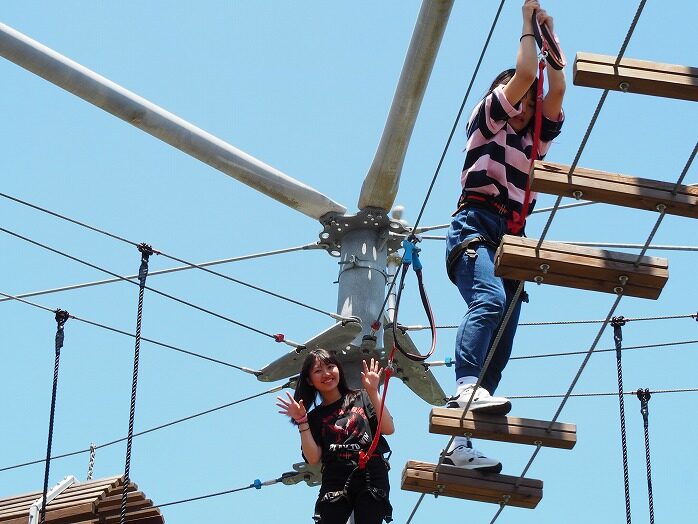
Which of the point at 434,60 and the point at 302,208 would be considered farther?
the point at 302,208

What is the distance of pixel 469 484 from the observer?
597 cm

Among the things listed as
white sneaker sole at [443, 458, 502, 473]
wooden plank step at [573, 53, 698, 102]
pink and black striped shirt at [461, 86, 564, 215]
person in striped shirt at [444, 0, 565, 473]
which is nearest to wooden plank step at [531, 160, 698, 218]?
wooden plank step at [573, 53, 698, 102]

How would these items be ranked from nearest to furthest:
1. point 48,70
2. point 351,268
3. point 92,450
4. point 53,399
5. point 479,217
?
point 479,217 < point 53,399 < point 48,70 < point 351,268 < point 92,450

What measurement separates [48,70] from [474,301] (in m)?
3.11

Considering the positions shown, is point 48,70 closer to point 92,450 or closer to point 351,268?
point 351,268

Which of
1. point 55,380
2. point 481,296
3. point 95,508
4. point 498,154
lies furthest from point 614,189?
point 95,508

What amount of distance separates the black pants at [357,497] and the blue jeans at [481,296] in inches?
22.2

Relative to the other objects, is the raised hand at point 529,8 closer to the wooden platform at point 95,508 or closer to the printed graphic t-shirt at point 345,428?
the printed graphic t-shirt at point 345,428

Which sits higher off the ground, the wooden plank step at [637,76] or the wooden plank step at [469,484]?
the wooden plank step at [637,76]

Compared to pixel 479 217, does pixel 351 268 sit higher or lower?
higher

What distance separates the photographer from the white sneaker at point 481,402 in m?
5.82

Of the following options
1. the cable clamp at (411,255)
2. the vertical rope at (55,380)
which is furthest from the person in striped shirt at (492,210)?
the vertical rope at (55,380)

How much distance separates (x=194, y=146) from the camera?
849 cm

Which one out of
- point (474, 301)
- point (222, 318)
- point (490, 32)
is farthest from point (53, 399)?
point (490, 32)
